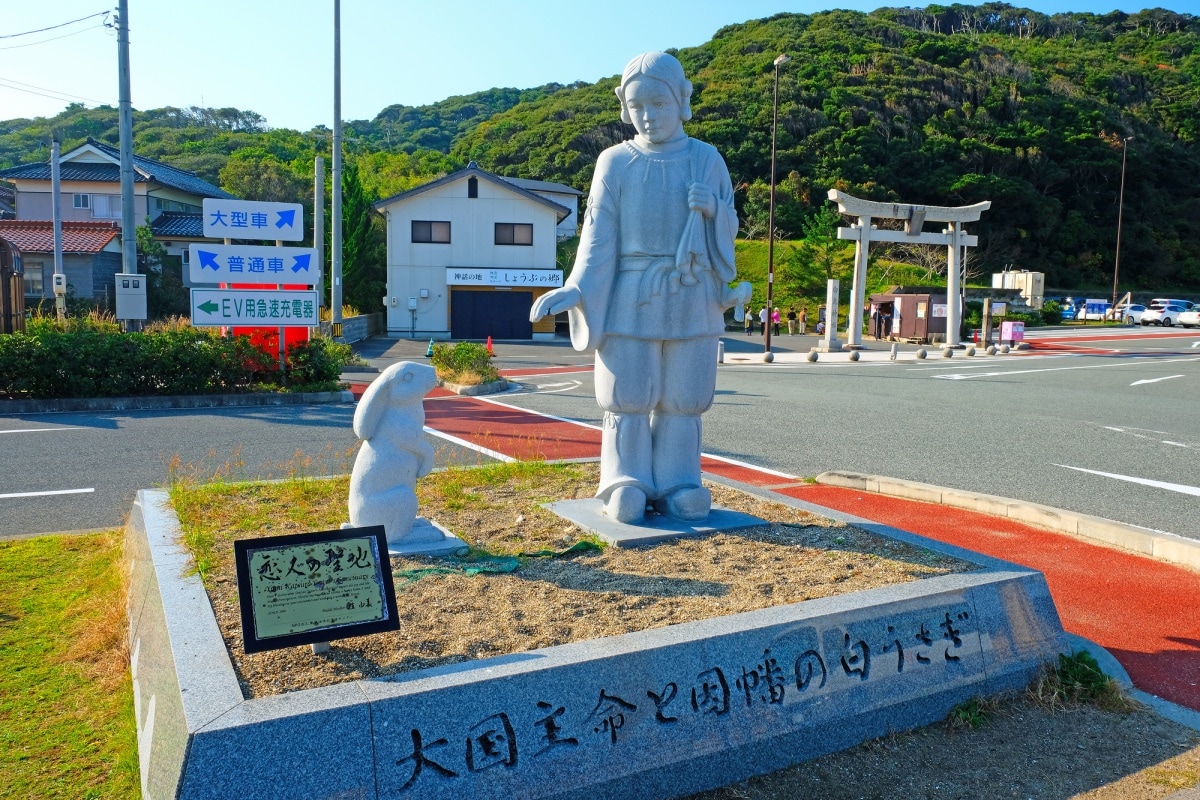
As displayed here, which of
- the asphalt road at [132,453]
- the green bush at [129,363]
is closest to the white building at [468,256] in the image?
the green bush at [129,363]

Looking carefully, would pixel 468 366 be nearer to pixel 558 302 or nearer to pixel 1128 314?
pixel 558 302

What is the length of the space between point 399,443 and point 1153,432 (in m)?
11.0

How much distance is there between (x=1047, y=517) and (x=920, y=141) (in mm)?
56388

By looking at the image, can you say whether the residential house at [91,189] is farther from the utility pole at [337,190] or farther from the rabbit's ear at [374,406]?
→ the rabbit's ear at [374,406]

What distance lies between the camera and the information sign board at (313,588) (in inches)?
117

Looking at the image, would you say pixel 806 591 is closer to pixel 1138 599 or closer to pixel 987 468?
pixel 1138 599

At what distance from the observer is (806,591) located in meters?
3.98

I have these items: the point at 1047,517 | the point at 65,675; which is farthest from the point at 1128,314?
the point at 65,675

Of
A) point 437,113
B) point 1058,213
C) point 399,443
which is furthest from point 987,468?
point 437,113

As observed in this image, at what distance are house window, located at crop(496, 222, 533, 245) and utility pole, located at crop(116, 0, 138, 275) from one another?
18.6 metres

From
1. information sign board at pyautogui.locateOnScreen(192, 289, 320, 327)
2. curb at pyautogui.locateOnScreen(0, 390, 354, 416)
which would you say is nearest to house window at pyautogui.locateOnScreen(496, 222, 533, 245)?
information sign board at pyautogui.locateOnScreen(192, 289, 320, 327)

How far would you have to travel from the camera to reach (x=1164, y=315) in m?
43.1

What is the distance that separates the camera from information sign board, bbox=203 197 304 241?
14.8 meters

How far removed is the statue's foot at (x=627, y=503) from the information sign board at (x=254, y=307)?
10.5m
